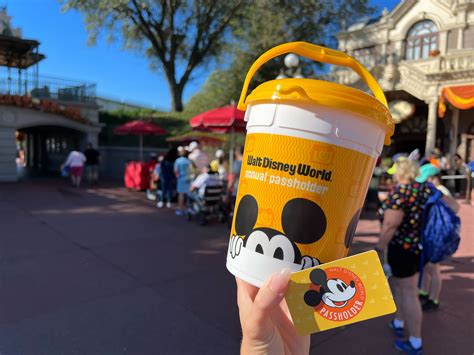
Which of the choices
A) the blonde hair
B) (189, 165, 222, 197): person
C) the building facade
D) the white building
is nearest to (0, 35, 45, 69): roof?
the white building

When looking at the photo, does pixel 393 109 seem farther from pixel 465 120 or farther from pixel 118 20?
pixel 118 20

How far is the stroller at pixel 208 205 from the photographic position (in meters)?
6.85

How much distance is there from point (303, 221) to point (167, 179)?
7892 mm

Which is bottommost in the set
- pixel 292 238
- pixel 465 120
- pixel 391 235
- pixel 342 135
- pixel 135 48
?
pixel 391 235

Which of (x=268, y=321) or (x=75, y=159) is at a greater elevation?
(x=75, y=159)

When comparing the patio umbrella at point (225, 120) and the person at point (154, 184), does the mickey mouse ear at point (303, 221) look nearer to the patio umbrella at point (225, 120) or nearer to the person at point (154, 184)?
the patio umbrella at point (225, 120)

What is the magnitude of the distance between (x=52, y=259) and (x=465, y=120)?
1823 centimetres

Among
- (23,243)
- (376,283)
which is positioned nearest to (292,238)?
(376,283)

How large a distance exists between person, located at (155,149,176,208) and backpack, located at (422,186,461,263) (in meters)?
6.74

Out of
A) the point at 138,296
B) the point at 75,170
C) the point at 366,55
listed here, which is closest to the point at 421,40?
the point at 366,55

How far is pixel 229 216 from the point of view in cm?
747

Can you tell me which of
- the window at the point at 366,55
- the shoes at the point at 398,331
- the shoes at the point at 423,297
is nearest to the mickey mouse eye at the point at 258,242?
the shoes at the point at 398,331

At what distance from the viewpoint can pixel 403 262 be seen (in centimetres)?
277

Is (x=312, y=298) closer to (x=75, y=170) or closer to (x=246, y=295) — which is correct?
(x=246, y=295)
